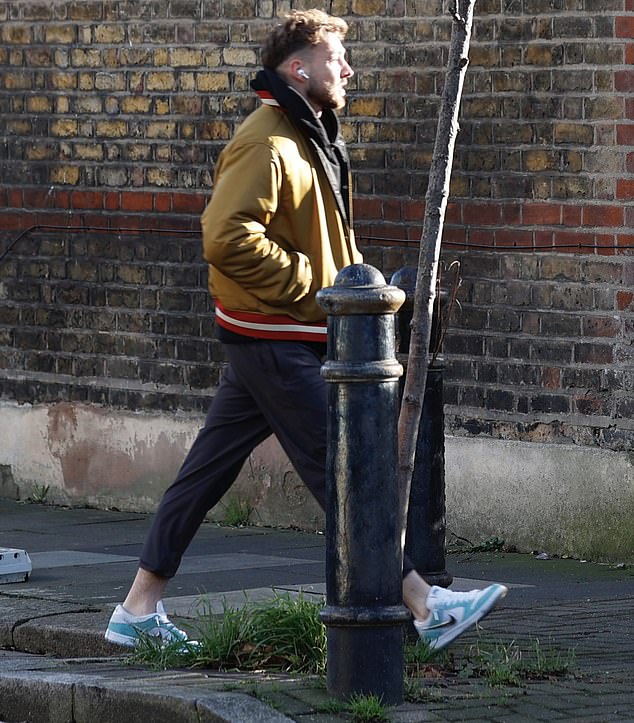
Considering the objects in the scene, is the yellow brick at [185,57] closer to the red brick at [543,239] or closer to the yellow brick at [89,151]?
the yellow brick at [89,151]

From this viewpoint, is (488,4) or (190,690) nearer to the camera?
(190,690)

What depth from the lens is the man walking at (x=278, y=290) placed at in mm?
5344

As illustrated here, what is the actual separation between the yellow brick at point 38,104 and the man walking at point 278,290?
4356 millimetres

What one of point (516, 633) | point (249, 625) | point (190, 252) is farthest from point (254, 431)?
point (190, 252)

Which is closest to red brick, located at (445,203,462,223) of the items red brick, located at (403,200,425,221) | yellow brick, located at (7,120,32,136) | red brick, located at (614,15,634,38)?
red brick, located at (403,200,425,221)

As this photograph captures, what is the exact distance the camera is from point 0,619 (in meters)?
6.27

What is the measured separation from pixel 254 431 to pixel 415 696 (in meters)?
1.24

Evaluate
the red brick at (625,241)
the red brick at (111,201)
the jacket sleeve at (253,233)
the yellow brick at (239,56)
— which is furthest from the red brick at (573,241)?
the red brick at (111,201)

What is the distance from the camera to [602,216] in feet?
25.1

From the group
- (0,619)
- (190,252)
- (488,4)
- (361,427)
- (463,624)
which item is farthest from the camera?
(190,252)

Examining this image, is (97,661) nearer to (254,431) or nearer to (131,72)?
(254,431)

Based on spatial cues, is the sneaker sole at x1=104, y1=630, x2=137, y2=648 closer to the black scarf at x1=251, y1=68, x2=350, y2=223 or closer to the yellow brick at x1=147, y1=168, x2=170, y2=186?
the black scarf at x1=251, y1=68, x2=350, y2=223

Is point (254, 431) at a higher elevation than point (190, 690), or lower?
higher

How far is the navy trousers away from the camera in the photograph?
211 inches
